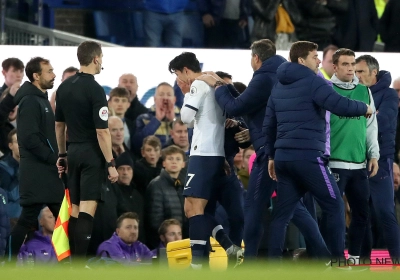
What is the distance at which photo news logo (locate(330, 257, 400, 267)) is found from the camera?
35.9 ft

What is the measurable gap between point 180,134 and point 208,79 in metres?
3.35

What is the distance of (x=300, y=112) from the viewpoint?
35.0 ft

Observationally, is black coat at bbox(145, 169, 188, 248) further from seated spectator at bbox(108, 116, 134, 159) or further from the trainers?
the trainers

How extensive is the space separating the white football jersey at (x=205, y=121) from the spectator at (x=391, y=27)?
656 cm

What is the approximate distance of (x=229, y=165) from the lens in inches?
445

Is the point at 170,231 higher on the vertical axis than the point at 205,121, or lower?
lower

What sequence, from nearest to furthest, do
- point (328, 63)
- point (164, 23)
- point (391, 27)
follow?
point (328, 63), point (164, 23), point (391, 27)

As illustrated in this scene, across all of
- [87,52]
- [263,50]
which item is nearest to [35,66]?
[87,52]

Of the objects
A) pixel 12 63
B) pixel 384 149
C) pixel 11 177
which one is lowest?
pixel 11 177

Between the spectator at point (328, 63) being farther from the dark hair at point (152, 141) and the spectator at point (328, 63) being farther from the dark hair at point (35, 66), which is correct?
the dark hair at point (35, 66)

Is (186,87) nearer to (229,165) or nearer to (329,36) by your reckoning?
(229,165)

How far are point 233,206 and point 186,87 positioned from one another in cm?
117

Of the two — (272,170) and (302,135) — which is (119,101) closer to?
(272,170)

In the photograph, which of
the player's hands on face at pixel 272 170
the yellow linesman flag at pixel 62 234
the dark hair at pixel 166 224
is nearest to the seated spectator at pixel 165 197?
the dark hair at pixel 166 224
